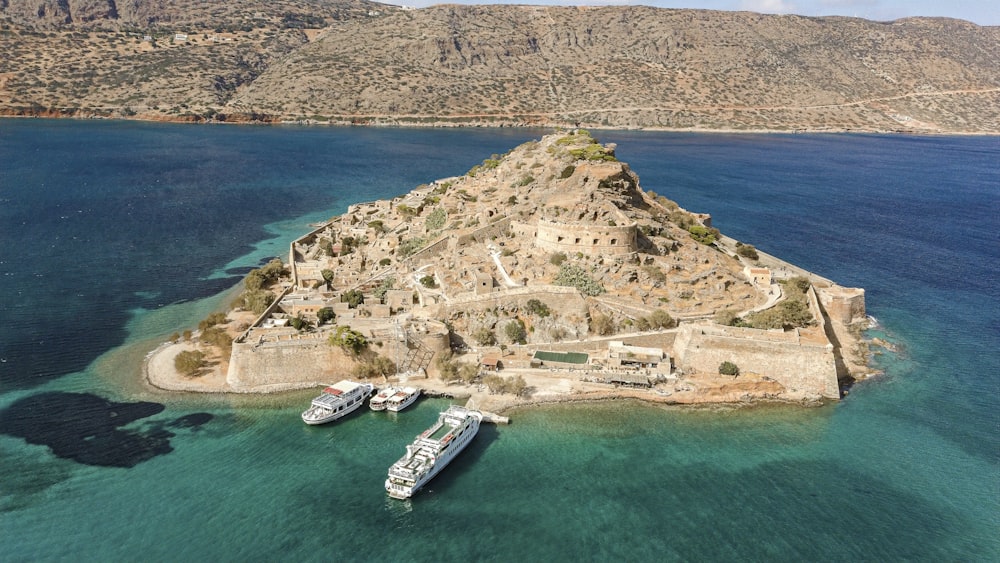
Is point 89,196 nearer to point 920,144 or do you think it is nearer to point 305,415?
point 305,415

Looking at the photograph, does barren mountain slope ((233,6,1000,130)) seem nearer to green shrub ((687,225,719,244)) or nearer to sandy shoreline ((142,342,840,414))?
green shrub ((687,225,719,244))

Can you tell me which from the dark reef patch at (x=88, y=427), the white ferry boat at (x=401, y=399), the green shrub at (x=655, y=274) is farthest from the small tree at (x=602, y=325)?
the dark reef patch at (x=88, y=427)

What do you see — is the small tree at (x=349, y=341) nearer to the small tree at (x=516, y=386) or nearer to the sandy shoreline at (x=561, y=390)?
the sandy shoreline at (x=561, y=390)

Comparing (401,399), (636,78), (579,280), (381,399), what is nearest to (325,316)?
(381,399)

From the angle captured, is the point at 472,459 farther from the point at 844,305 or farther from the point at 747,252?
the point at 747,252

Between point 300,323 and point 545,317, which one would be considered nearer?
point 300,323

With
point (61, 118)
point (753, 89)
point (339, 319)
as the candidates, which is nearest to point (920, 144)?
point (753, 89)

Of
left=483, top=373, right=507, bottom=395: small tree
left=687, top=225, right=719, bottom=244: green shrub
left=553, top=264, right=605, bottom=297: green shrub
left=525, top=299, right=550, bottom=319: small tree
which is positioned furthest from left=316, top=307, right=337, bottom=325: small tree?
left=687, top=225, right=719, bottom=244: green shrub
